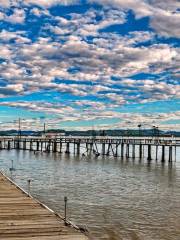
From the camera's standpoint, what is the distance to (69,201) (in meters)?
31.4

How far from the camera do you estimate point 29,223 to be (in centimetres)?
1744

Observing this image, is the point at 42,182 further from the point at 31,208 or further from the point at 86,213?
the point at 31,208

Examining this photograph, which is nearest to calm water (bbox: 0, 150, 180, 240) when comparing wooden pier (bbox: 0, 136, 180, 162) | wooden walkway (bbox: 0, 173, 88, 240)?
wooden walkway (bbox: 0, 173, 88, 240)

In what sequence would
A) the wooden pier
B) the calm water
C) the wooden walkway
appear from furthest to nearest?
the wooden pier < the calm water < the wooden walkway

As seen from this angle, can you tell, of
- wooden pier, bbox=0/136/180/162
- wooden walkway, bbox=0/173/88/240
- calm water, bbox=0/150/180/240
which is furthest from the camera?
wooden pier, bbox=0/136/180/162

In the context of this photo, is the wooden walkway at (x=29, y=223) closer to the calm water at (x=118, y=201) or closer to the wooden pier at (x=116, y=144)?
the calm water at (x=118, y=201)

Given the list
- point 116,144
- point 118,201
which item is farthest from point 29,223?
point 116,144

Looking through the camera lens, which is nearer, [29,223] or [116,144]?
[29,223]

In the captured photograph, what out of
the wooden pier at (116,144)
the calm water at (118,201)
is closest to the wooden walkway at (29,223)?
the calm water at (118,201)

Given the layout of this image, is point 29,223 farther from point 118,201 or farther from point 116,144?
point 116,144

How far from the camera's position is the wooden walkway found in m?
15.4

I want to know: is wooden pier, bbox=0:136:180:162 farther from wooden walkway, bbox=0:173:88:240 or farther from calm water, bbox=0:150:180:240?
wooden walkway, bbox=0:173:88:240

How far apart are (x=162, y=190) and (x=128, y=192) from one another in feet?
13.3

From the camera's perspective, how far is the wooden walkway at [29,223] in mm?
15422
